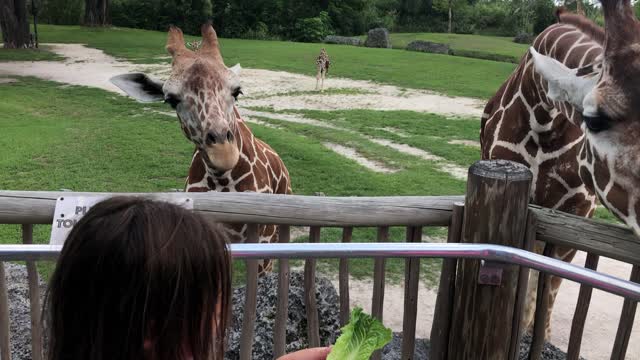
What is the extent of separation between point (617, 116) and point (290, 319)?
2240 millimetres

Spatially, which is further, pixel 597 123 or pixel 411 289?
pixel 411 289

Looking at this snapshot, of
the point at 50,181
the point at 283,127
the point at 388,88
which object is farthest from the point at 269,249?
the point at 388,88

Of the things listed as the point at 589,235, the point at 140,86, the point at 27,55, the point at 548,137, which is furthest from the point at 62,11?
the point at 589,235

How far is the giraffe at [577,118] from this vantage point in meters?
2.48

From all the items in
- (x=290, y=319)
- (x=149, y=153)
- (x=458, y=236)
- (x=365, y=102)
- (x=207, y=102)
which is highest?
(x=207, y=102)

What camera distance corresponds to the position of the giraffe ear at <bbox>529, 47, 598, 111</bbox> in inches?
108

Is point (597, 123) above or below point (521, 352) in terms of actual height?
above

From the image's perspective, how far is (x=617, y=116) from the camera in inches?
97.6

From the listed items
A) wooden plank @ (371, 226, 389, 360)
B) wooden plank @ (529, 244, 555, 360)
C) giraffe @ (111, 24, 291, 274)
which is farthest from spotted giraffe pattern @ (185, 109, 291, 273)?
wooden plank @ (529, 244, 555, 360)

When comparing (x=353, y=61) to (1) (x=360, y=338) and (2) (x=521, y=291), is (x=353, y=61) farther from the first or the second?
(1) (x=360, y=338)

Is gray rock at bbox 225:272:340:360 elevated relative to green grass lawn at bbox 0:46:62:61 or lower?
lower

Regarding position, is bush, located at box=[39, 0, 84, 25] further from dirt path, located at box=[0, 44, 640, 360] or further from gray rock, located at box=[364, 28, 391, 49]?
gray rock, located at box=[364, 28, 391, 49]

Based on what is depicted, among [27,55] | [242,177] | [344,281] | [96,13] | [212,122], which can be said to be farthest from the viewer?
[96,13]

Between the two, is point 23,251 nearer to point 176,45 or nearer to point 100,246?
point 100,246
